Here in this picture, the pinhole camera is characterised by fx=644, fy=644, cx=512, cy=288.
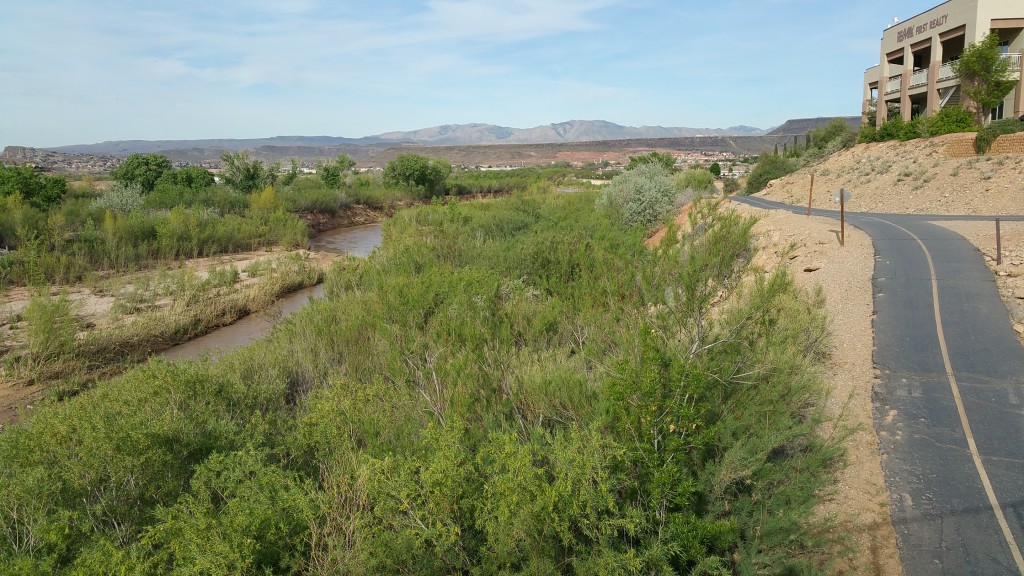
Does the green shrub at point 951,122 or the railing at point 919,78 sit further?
the railing at point 919,78

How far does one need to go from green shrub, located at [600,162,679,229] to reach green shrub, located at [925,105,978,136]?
16637 mm

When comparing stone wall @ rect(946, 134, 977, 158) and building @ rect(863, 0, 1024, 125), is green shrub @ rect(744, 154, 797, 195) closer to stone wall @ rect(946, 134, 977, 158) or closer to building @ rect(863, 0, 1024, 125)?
building @ rect(863, 0, 1024, 125)

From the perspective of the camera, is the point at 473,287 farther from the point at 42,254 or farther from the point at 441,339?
the point at 42,254

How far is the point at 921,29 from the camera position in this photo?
39.2m

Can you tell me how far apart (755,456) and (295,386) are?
7.39 m

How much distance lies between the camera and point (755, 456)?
593 centimetres

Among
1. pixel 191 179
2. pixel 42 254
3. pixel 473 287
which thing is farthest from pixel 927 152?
pixel 191 179

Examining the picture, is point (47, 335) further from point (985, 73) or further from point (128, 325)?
point (985, 73)

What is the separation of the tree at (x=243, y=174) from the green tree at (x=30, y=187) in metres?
17.0

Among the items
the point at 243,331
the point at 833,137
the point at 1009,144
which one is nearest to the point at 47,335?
the point at 243,331

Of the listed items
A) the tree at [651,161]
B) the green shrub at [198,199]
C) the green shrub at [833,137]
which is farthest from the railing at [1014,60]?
the green shrub at [198,199]

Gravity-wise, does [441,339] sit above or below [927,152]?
below

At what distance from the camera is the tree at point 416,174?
6222cm

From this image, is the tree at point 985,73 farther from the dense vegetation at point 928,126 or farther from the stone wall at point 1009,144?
the stone wall at point 1009,144
